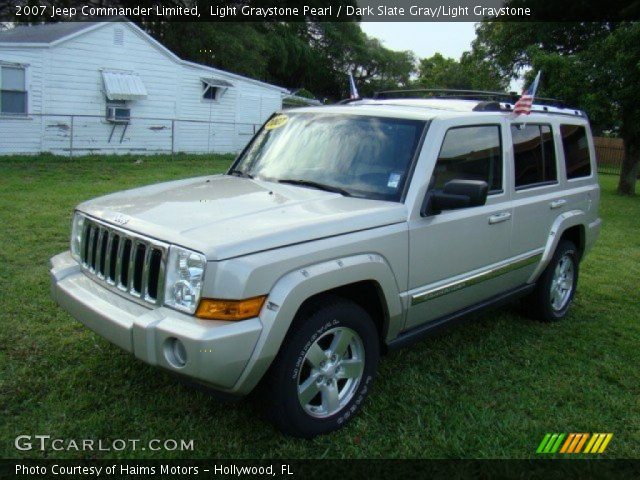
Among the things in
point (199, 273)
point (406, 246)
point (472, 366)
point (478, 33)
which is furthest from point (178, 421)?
point (478, 33)

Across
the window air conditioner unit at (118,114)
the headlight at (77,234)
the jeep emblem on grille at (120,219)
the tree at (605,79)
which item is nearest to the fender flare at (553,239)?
the jeep emblem on grille at (120,219)

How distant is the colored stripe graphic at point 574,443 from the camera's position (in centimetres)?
343

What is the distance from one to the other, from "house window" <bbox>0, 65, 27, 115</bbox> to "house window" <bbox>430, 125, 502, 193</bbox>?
51.8ft

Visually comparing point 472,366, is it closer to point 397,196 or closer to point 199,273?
point 397,196

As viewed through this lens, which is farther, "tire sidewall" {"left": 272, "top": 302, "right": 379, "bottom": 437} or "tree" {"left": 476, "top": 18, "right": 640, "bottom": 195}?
"tree" {"left": 476, "top": 18, "right": 640, "bottom": 195}

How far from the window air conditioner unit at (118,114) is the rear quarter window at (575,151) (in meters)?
16.1

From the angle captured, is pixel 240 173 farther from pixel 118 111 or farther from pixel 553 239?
pixel 118 111

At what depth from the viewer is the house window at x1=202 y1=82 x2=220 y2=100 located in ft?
70.7

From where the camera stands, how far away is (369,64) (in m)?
52.2

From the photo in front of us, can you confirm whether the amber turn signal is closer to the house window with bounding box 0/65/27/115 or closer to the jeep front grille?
the jeep front grille

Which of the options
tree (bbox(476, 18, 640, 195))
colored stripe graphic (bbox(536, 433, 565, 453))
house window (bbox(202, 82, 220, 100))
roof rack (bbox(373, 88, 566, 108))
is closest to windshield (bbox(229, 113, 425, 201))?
roof rack (bbox(373, 88, 566, 108))

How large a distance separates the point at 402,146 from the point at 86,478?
2651 millimetres

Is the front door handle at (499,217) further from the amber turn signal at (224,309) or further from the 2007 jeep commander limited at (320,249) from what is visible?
the amber turn signal at (224,309)

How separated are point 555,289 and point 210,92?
736 inches
